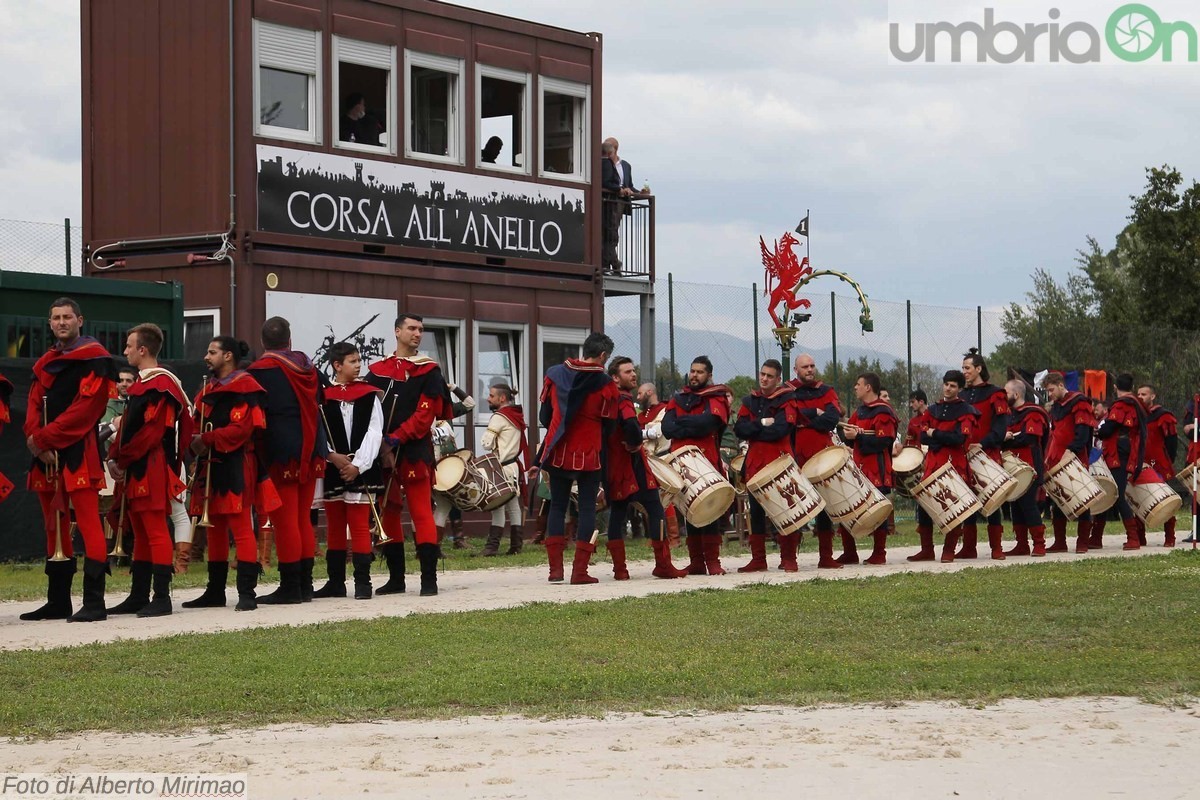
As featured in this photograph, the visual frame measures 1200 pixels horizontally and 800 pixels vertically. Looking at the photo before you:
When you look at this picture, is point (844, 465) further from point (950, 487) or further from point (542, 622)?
point (542, 622)

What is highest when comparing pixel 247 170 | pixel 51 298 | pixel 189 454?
pixel 247 170

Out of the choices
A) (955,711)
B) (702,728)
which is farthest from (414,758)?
(955,711)

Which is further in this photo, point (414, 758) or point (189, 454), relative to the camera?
point (189, 454)

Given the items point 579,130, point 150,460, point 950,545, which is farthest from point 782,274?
point 150,460

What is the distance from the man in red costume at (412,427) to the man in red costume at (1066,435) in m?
8.45

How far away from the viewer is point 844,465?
16922 millimetres

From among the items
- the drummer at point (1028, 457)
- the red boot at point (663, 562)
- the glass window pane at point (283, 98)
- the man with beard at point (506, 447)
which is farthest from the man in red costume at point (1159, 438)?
the glass window pane at point (283, 98)

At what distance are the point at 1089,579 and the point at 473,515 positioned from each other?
10736mm

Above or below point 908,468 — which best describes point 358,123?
above

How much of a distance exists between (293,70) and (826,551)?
9.34m

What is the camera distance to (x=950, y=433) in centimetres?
1791

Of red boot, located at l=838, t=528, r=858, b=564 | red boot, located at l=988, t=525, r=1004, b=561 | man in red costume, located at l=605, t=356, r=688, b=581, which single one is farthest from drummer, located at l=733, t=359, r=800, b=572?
red boot, located at l=988, t=525, r=1004, b=561

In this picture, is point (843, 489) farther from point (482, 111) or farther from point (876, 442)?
point (482, 111)

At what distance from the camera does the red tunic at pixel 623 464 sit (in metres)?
15.2
